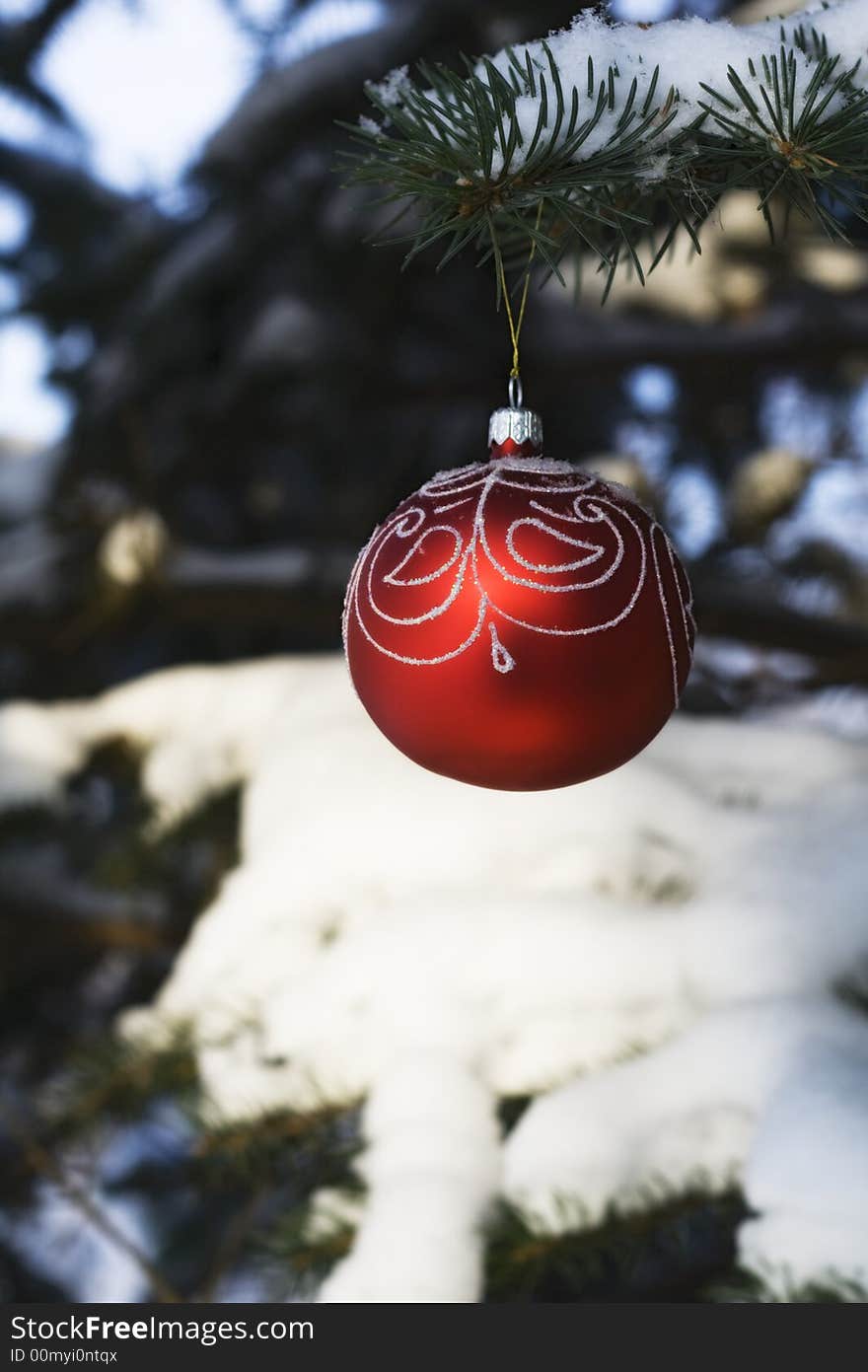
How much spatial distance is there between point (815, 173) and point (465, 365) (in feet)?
4.95

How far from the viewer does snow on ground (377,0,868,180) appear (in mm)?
511

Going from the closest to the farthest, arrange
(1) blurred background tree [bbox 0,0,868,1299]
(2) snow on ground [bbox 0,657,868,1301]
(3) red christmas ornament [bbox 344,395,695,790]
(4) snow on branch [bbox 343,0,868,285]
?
(4) snow on branch [bbox 343,0,868,285] < (3) red christmas ornament [bbox 344,395,695,790] < (2) snow on ground [bbox 0,657,868,1301] < (1) blurred background tree [bbox 0,0,868,1299]

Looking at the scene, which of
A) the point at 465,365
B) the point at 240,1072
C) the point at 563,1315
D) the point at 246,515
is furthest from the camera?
the point at 246,515

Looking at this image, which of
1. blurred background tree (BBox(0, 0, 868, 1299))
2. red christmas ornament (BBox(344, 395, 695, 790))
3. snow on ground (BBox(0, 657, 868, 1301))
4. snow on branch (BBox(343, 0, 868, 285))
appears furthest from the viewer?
blurred background tree (BBox(0, 0, 868, 1299))

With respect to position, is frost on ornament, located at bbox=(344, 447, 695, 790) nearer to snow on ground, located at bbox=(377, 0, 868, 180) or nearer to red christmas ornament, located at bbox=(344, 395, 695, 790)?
red christmas ornament, located at bbox=(344, 395, 695, 790)

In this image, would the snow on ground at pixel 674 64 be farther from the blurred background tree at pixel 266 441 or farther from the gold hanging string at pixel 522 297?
the blurred background tree at pixel 266 441

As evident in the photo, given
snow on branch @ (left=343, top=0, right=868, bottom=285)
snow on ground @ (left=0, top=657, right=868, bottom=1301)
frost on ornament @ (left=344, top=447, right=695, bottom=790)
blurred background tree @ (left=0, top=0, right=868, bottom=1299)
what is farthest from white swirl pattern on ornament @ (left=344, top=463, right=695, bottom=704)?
blurred background tree @ (left=0, top=0, right=868, bottom=1299)

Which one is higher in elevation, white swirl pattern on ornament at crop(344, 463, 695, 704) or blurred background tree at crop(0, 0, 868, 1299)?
blurred background tree at crop(0, 0, 868, 1299)

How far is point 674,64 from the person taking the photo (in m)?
0.53

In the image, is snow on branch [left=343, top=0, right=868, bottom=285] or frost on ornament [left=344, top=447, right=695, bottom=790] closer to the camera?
snow on branch [left=343, top=0, right=868, bottom=285]

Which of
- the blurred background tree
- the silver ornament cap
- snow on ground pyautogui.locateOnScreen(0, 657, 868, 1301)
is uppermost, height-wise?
the blurred background tree

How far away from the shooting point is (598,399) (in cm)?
233

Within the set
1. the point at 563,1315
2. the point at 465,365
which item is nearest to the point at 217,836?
the point at 563,1315

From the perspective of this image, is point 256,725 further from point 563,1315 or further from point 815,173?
point 815,173
